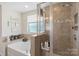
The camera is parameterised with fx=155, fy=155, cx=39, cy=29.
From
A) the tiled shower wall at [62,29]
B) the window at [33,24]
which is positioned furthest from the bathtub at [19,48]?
the tiled shower wall at [62,29]

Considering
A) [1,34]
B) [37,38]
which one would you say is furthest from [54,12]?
[1,34]

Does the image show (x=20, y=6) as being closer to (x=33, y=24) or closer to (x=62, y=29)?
(x=33, y=24)

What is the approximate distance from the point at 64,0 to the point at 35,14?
0.30 m

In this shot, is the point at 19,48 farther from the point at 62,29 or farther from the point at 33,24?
the point at 62,29

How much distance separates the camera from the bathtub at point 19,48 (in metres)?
1.43

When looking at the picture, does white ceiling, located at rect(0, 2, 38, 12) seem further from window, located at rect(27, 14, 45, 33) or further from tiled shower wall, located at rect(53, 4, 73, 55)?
tiled shower wall, located at rect(53, 4, 73, 55)

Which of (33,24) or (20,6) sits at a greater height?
(20,6)

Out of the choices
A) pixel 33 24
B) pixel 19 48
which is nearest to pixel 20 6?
pixel 33 24

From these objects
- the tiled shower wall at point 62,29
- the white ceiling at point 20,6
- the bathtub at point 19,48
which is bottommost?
the bathtub at point 19,48

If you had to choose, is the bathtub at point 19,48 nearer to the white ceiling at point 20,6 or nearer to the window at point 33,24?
the window at point 33,24

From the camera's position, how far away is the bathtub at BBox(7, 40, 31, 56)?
1426 mm

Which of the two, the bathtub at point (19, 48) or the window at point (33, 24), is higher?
the window at point (33, 24)

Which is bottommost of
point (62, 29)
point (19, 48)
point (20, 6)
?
point (19, 48)

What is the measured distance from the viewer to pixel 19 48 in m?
1.44
